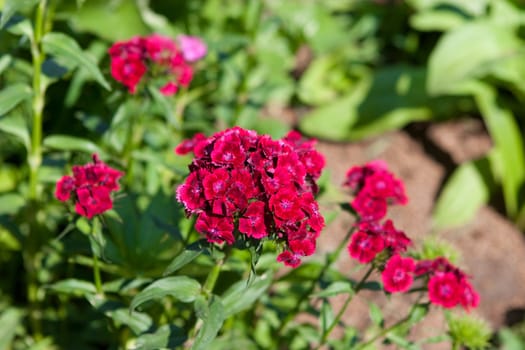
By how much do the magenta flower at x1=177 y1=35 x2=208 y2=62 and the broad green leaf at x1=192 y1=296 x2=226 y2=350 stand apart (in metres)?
1.53

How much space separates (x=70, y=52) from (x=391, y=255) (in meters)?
1.25

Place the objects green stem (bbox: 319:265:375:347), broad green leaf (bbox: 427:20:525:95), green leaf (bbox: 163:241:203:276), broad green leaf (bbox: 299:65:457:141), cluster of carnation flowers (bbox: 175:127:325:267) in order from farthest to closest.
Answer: broad green leaf (bbox: 299:65:457:141), broad green leaf (bbox: 427:20:525:95), green stem (bbox: 319:265:375:347), green leaf (bbox: 163:241:203:276), cluster of carnation flowers (bbox: 175:127:325:267)

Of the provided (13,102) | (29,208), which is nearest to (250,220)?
(13,102)

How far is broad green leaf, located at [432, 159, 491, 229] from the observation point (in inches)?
165

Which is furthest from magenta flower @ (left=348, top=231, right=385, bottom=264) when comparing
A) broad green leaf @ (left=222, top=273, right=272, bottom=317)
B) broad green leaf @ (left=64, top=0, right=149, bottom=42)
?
broad green leaf @ (left=64, top=0, right=149, bottom=42)

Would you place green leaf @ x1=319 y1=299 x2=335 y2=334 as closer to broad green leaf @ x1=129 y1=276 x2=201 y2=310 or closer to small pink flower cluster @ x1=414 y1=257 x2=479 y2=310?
small pink flower cluster @ x1=414 y1=257 x2=479 y2=310

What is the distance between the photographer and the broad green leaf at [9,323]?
2770mm

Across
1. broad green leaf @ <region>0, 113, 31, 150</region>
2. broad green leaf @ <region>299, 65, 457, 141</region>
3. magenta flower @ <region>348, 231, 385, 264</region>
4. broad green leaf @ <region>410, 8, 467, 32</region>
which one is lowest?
broad green leaf @ <region>299, 65, 457, 141</region>

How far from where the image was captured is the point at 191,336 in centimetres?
223

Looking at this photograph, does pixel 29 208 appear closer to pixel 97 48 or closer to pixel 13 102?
pixel 13 102

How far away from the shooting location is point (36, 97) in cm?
251

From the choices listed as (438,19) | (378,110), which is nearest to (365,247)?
(378,110)

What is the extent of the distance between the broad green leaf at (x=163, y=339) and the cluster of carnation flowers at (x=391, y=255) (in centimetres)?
60

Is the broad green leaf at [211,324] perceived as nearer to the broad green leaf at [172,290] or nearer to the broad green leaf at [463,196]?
the broad green leaf at [172,290]
